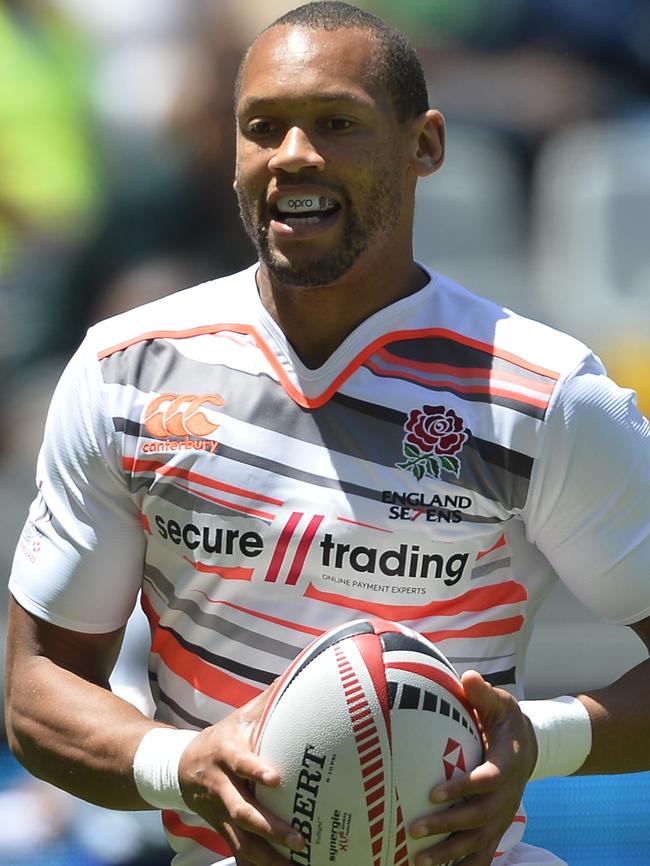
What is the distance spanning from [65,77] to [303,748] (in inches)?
132

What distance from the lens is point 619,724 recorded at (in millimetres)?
2324

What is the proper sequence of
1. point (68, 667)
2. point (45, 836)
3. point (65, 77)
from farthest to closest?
1. point (65, 77)
2. point (45, 836)
3. point (68, 667)

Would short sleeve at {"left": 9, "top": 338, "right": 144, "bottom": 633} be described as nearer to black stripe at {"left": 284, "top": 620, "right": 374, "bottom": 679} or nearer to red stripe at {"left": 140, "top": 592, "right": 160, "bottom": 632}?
red stripe at {"left": 140, "top": 592, "right": 160, "bottom": 632}

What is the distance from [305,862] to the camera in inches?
78.4

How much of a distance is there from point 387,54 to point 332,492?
2.28 ft

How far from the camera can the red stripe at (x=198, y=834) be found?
2318 mm

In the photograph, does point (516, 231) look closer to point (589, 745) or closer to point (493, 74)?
point (493, 74)

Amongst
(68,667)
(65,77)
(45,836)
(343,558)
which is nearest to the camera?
(343,558)

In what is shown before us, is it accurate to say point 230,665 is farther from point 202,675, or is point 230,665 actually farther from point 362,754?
point 362,754

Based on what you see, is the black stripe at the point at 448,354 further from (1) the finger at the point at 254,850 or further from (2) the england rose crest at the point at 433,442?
(1) the finger at the point at 254,850

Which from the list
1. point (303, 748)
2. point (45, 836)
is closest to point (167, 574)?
point (303, 748)

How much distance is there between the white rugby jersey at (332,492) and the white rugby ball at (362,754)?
25 cm

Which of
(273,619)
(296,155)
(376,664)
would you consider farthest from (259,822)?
(296,155)

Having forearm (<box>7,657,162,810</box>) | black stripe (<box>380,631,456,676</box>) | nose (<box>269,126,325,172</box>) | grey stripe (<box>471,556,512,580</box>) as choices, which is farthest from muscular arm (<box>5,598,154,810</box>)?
nose (<box>269,126,325,172</box>)
